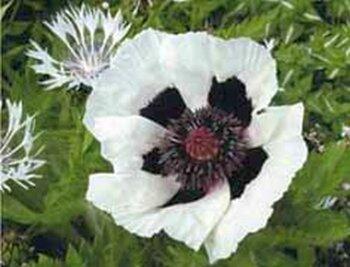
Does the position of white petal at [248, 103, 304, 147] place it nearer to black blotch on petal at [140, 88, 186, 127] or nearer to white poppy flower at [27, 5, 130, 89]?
black blotch on petal at [140, 88, 186, 127]

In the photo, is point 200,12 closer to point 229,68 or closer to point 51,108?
point 51,108

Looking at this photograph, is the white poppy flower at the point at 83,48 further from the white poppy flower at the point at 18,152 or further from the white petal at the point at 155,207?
the white petal at the point at 155,207

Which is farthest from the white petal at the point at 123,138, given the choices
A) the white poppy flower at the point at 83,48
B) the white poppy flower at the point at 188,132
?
the white poppy flower at the point at 83,48

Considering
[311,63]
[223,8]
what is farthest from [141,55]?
[223,8]

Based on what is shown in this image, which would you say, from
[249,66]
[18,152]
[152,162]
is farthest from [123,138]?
[18,152]

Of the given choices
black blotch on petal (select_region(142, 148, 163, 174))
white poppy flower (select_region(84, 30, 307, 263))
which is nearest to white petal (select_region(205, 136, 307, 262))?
white poppy flower (select_region(84, 30, 307, 263))
